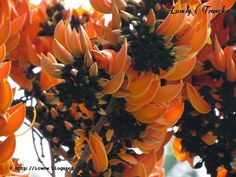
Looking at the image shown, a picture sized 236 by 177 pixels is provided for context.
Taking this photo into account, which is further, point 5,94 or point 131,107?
point 131,107

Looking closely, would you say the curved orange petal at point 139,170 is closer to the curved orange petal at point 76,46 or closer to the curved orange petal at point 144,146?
the curved orange petal at point 144,146

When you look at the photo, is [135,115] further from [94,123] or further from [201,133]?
[201,133]

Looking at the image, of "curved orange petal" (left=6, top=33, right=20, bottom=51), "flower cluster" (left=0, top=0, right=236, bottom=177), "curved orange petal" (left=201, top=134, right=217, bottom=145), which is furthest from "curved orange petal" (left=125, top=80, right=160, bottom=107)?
"curved orange petal" (left=6, top=33, right=20, bottom=51)

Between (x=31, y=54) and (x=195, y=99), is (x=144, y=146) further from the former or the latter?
(x=31, y=54)

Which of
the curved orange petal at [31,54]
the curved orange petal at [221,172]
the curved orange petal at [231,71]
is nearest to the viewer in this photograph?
the curved orange petal at [231,71]

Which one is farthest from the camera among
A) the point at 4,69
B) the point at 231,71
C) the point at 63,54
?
the point at 231,71

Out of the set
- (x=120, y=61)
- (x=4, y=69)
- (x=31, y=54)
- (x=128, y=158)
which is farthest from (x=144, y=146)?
(x=31, y=54)

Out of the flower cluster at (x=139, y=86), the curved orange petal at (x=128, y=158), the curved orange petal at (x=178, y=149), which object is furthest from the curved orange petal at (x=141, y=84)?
the curved orange petal at (x=178, y=149)
